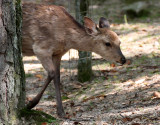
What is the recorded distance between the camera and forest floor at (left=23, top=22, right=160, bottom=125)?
4984mm

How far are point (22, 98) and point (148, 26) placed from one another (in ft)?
24.5

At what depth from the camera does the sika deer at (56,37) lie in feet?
20.8

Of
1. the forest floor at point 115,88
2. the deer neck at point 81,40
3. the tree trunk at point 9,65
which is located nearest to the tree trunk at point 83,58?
the forest floor at point 115,88

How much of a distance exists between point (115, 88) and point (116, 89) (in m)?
0.08

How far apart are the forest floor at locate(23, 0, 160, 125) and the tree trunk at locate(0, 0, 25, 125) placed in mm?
808

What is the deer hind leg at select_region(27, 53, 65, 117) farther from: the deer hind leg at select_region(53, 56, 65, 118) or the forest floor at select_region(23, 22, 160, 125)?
the forest floor at select_region(23, 22, 160, 125)

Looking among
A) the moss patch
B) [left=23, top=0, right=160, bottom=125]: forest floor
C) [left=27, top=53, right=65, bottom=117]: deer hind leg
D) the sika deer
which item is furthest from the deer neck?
the moss patch

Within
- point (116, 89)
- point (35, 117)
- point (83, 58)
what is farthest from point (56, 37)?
point (35, 117)

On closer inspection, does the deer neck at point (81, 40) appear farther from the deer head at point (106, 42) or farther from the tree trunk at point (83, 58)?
the tree trunk at point (83, 58)

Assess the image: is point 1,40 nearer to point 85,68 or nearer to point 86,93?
point 86,93

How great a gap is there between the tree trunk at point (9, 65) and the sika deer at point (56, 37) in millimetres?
1808

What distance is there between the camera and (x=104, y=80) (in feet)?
25.4

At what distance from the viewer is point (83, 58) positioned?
7750mm

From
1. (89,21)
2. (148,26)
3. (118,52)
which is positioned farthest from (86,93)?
(148,26)
